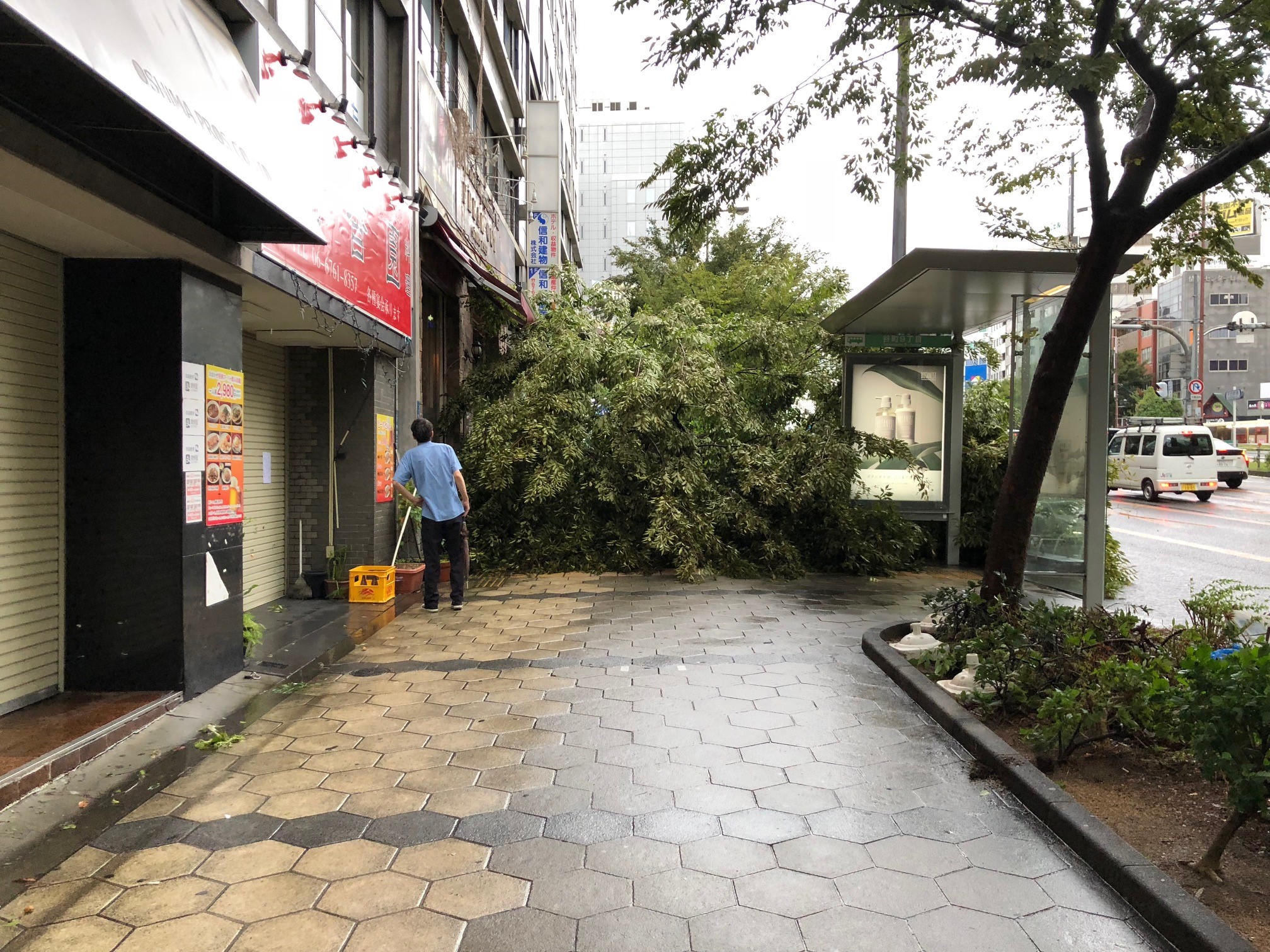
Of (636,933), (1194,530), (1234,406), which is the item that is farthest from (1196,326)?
(636,933)

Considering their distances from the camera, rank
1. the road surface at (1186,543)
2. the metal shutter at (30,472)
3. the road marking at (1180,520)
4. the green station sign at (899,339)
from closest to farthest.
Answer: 1. the metal shutter at (30,472)
2. the road surface at (1186,543)
3. the green station sign at (899,339)
4. the road marking at (1180,520)

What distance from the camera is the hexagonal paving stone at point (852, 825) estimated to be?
3422 mm

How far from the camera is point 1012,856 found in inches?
128

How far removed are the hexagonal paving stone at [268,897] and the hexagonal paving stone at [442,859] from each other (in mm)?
314

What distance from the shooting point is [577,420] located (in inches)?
427

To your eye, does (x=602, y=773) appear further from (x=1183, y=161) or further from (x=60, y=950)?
(x=1183, y=161)

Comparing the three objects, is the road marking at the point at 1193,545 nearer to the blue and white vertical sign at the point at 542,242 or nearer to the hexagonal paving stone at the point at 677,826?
the hexagonal paving stone at the point at 677,826

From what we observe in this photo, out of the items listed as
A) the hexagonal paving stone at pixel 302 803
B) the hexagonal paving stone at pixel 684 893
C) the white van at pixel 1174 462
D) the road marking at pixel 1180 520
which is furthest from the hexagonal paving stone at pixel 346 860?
the white van at pixel 1174 462

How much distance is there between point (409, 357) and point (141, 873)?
7.56 meters

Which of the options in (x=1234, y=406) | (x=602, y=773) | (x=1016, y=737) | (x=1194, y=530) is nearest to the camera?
(x=602, y=773)

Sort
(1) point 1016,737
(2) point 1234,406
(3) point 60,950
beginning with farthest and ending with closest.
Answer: (2) point 1234,406 < (1) point 1016,737 < (3) point 60,950

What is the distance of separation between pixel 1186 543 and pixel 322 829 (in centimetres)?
1528

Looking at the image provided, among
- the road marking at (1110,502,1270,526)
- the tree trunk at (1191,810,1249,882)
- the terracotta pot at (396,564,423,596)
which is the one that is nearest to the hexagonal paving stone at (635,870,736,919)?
the tree trunk at (1191,810,1249,882)

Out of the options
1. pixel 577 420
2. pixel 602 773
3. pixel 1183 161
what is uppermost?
pixel 1183 161
